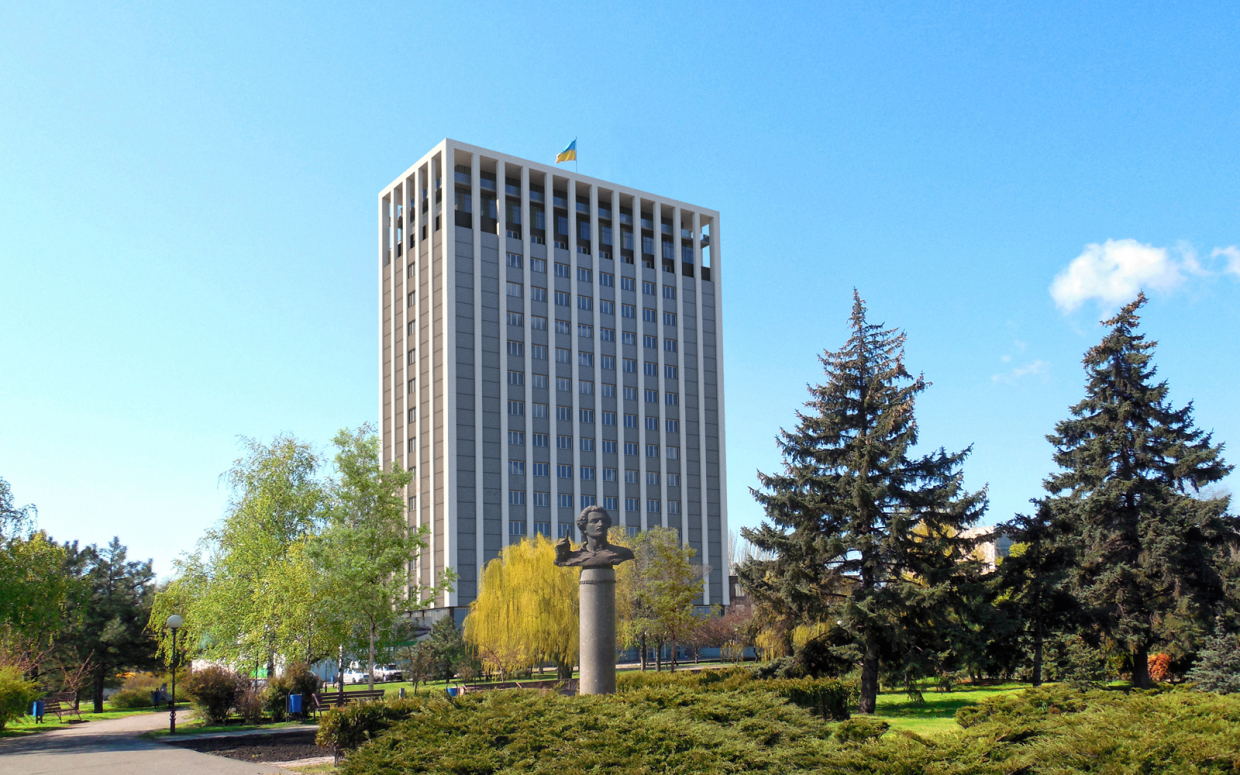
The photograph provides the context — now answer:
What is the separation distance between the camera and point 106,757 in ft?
71.1

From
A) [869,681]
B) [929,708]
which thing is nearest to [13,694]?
[869,681]

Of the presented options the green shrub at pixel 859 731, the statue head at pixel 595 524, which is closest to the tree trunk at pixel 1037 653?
the statue head at pixel 595 524

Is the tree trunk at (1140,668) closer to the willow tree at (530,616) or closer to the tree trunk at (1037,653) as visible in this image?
the tree trunk at (1037,653)

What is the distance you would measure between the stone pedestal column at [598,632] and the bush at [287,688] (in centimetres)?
1630

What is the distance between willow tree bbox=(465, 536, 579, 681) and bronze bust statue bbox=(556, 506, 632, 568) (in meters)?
28.7

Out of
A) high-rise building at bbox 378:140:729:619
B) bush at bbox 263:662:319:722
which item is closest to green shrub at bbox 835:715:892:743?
bush at bbox 263:662:319:722

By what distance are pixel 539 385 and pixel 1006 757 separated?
7912 centimetres

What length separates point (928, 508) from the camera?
97.6 ft

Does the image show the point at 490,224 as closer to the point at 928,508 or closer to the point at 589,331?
the point at 589,331

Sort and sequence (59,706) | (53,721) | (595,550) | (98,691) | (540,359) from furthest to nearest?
1. (540,359)
2. (98,691)
3. (59,706)
4. (53,721)
5. (595,550)

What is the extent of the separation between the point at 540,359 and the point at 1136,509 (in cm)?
6215

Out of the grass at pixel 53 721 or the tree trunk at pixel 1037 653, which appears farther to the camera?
the tree trunk at pixel 1037 653

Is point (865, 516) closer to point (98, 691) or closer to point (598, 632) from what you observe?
point (598, 632)

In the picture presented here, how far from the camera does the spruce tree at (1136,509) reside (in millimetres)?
31922
